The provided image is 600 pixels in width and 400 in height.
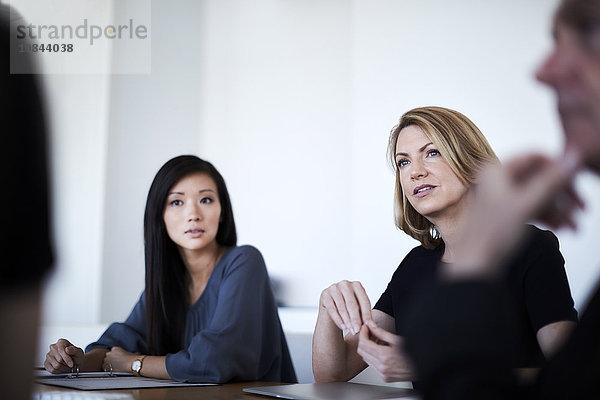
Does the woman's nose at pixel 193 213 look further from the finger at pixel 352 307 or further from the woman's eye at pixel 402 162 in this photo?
the finger at pixel 352 307

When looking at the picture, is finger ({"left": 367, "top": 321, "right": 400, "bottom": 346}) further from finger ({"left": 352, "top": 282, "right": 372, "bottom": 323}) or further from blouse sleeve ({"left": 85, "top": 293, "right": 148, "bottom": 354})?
blouse sleeve ({"left": 85, "top": 293, "right": 148, "bottom": 354})

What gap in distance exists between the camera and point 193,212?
6.61 feet

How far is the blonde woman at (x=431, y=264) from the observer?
127 cm

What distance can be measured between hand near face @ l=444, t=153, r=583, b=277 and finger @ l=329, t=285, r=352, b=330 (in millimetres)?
743

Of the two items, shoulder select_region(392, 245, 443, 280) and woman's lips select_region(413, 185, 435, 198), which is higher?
woman's lips select_region(413, 185, 435, 198)

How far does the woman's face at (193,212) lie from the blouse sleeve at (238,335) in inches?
6.7

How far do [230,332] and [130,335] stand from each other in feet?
1.67

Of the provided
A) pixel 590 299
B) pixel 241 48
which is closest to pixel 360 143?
pixel 241 48

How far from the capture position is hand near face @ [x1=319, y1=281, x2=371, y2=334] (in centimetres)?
129

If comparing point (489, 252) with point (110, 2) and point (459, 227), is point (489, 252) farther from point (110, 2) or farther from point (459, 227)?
point (110, 2)

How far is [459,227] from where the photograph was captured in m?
1.62

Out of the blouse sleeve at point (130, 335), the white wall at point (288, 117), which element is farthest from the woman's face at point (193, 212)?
the white wall at point (288, 117)

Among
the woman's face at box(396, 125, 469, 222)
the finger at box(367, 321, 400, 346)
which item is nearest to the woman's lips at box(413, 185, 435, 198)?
the woman's face at box(396, 125, 469, 222)

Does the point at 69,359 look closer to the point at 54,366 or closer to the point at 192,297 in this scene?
the point at 54,366
